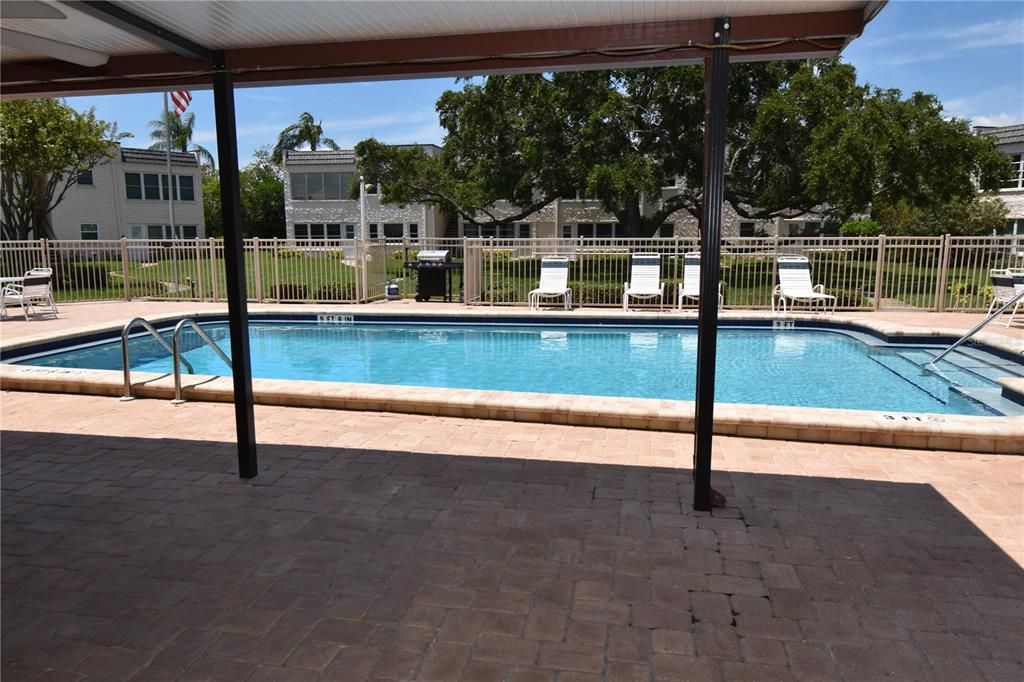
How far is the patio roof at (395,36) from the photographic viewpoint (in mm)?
3195

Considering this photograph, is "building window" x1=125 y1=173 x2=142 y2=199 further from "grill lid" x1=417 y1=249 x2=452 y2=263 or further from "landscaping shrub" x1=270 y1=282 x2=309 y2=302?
"grill lid" x1=417 y1=249 x2=452 y2=263

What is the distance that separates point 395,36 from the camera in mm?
3641

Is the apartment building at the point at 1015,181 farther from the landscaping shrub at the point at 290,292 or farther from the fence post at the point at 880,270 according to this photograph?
the landscaping shrub at the point at 290,292

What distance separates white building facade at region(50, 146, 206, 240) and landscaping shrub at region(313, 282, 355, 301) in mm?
14280

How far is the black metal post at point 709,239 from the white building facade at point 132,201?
26.7m

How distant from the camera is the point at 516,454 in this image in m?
4.65

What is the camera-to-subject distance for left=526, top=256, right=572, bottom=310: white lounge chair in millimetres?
13406

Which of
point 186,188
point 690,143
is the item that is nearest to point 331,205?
point 186,188

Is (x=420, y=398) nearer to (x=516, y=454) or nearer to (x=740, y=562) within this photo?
(x=516, y=454)

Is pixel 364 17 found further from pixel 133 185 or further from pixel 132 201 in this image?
pixel 133 185

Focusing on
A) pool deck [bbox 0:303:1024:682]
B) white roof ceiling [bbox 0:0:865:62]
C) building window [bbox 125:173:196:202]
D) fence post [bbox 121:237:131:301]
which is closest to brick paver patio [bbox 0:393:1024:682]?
pool deck [bbox 0:303:1024:682]

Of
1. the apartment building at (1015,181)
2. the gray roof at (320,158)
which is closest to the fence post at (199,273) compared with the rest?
the gray roof at (320,158)

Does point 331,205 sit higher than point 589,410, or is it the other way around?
point 331,205

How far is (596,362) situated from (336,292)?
24.3 ft
